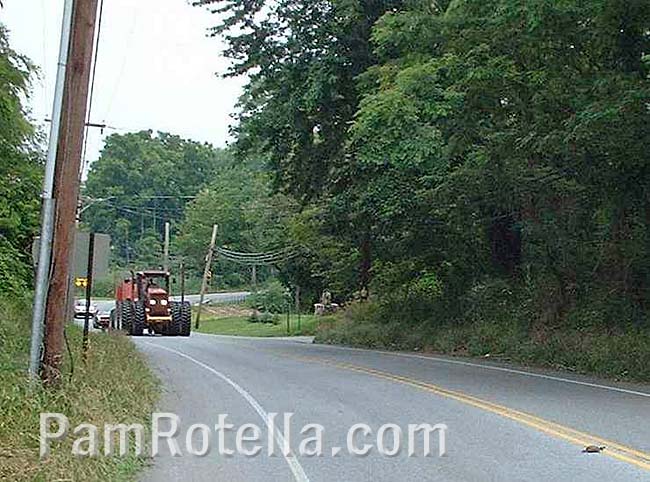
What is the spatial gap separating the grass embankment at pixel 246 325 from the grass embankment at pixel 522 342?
13.1m

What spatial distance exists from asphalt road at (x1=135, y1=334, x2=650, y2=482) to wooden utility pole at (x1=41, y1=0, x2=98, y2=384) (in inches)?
81.6

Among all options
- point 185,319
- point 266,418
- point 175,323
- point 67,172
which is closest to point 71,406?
point 67,172

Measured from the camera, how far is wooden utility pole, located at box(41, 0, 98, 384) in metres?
12.3

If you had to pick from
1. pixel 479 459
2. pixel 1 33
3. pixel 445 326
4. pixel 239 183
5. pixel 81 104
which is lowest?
pixel 479 459

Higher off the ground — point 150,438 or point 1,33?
point 1,33

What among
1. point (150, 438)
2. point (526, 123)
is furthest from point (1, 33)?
point (150, 438)

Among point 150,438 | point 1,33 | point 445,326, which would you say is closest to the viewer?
point 150,438

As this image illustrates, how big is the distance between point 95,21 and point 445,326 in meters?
21.3

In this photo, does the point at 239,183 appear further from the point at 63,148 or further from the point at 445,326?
the point at 63,148

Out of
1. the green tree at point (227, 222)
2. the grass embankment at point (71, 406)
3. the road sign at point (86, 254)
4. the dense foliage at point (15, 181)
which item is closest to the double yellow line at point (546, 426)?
the grass embankment at point (71, 406)

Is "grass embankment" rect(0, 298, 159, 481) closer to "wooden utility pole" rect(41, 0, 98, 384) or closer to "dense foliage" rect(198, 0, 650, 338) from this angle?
"wooden utility pole" rect(41, 0, 98, 384)

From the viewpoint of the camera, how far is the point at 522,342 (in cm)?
2631

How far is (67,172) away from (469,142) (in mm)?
13625

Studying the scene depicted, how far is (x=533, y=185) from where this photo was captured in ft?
88.2
